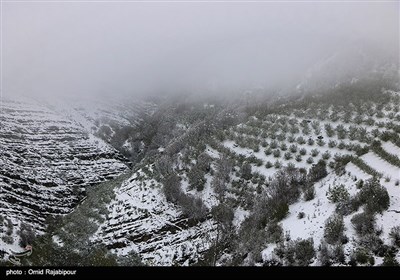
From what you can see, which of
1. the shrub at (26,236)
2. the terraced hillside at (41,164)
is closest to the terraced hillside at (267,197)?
the shrub at (26,236)

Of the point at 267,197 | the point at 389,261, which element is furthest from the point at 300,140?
the point at 389,261

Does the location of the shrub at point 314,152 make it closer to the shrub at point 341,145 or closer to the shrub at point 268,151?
the shrub at point 341,145

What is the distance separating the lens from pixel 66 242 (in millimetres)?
24156

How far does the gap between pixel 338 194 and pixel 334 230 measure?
257 centimetres

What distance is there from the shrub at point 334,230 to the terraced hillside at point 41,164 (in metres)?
20.8

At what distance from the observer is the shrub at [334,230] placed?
12.8 meters

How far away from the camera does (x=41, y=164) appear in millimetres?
41438

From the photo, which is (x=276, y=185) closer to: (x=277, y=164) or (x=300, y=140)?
(x=277, y=164)

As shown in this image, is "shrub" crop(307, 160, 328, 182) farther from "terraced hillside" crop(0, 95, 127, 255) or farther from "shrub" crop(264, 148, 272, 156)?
"terraced hillside" crop(0, 95, 127, 255)

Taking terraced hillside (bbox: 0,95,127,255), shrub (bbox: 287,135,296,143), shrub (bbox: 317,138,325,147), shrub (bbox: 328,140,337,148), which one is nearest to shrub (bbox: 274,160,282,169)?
shrub (bbox: 287,135,296,143)
